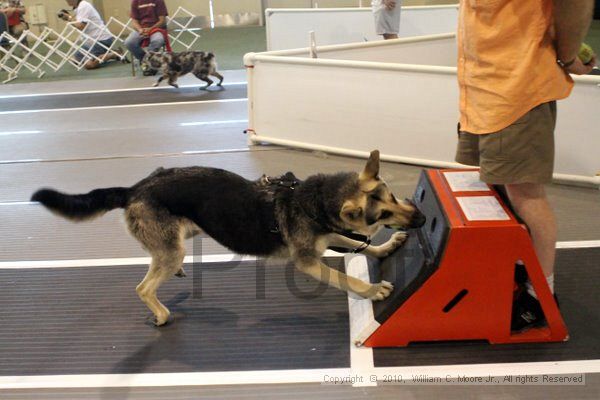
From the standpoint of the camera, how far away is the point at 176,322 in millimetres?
2725

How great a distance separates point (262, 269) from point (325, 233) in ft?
2.66

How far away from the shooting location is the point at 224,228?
2.50 m

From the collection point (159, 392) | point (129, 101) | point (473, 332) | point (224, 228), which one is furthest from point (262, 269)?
point (129, 101)

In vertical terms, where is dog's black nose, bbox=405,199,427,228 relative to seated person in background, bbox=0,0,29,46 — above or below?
below

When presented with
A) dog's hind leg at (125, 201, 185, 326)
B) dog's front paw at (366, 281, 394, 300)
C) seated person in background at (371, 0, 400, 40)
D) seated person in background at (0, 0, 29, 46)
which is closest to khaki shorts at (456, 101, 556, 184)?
dog's front paw at (366, 281, 394, 300)

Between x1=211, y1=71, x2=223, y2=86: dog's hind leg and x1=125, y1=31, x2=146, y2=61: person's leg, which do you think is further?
x1=125, y1=31, x2=146, y2=61: person's leg

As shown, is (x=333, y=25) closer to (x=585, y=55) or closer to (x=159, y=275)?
(x=585, y=55)

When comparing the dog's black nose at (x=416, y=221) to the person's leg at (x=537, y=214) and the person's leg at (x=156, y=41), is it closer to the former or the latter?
the person's leg at (x=537, y=214)

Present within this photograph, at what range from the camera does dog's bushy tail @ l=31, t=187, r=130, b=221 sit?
2.34 meters

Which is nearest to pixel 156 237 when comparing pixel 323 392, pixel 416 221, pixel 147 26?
pixel 323 392

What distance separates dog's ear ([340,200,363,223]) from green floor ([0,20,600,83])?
25.4ft

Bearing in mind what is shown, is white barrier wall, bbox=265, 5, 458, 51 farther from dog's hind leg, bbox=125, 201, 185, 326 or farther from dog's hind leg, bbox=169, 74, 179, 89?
dog's hind leg, bbox=125, 201, 185, 326

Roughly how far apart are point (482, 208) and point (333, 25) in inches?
297

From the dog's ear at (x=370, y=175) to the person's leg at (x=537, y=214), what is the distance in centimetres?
60
